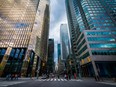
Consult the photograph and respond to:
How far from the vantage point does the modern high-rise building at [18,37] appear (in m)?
45.6

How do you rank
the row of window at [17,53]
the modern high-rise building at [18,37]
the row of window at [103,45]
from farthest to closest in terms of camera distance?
the row of window at [17,53] < the modern high-rise building at [18,37] < the row of window at [103,45]

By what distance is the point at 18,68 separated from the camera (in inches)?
1770

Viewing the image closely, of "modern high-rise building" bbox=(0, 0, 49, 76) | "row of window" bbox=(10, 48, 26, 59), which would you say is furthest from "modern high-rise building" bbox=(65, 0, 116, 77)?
"row of window" bbox=(10, 48, 26, 59)

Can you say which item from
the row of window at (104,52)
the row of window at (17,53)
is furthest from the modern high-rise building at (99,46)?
the row of window at (17,53)

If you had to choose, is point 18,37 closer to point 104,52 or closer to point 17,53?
point 17,53

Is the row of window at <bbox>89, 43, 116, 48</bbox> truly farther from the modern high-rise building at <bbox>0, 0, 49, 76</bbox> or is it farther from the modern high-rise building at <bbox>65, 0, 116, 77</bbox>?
the modern high-rise building at <bbox>0, 0, 49, 76</bbox>

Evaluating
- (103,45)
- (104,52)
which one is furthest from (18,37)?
(104,52)

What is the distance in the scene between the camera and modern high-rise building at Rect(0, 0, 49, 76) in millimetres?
45644

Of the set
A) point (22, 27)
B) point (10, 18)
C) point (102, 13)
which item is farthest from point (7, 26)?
point (102, 13)

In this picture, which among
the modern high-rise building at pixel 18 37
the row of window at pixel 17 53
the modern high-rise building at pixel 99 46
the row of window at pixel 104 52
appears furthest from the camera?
the row of window at pixel 17 53

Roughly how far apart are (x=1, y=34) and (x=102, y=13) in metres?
78.2

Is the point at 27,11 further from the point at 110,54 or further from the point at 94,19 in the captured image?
the point at 110,54

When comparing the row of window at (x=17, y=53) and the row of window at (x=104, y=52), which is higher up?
the row of window at (x=17, y=53)

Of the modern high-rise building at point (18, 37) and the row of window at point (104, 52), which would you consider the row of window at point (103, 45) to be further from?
the modern high-rise building at point (18, 37)
